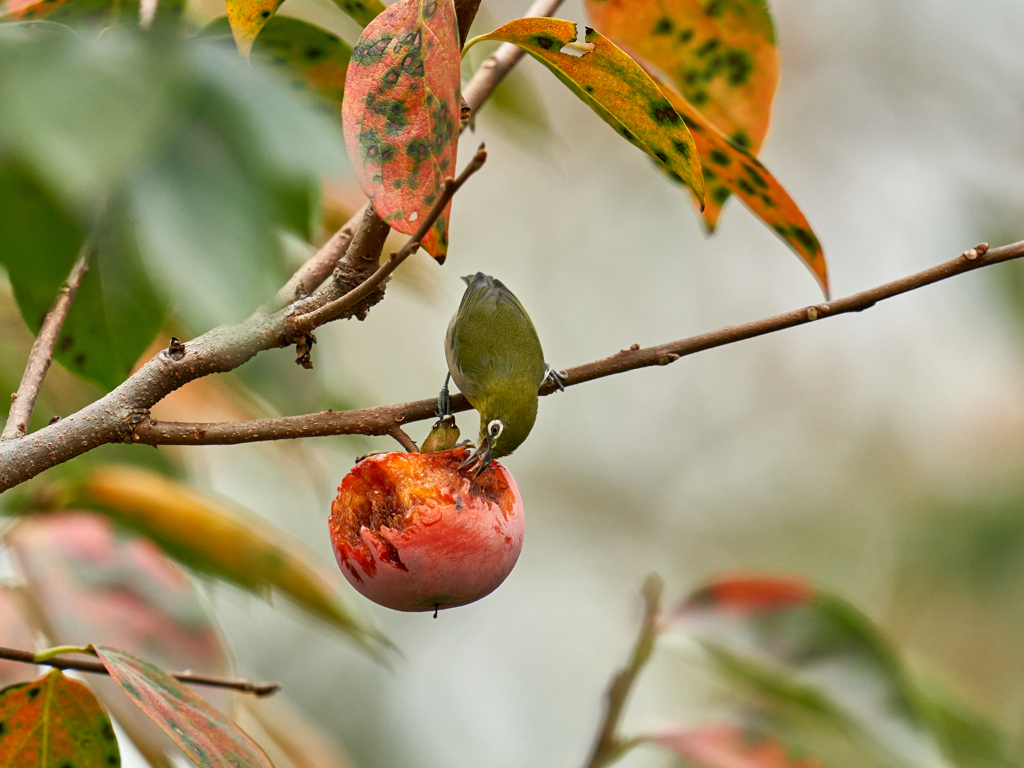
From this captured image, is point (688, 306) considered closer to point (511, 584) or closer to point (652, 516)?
point (652, 516)

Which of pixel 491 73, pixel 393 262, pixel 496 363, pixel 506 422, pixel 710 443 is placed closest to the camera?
pixel 393 262

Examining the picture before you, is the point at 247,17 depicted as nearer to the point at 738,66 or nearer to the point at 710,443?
the point at 738,66

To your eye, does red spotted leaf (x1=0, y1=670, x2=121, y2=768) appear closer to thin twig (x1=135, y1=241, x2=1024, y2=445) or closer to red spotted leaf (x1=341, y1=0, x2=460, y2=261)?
thin twig (x1=135, y1=241, x2=1024, y2=445)

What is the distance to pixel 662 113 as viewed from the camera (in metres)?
0.67

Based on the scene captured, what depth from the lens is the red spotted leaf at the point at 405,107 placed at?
59 centimetres

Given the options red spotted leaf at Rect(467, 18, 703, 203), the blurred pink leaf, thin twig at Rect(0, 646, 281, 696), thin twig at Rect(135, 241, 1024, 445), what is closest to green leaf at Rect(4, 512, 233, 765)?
the blurred pink leaf

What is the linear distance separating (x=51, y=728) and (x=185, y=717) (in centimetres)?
16

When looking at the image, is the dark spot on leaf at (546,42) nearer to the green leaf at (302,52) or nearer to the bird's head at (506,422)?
the green leaf at (302,52)

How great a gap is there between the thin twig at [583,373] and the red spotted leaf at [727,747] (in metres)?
0.54

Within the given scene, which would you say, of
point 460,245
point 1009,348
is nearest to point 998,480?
point 1009,348

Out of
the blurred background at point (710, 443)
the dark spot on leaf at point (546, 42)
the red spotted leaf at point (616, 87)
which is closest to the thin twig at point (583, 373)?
the red spotted leaf at point (616, 87)

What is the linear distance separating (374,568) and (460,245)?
5.69 metres

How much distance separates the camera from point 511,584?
7.38m

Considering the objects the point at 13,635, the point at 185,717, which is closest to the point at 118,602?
the point at 13,635
